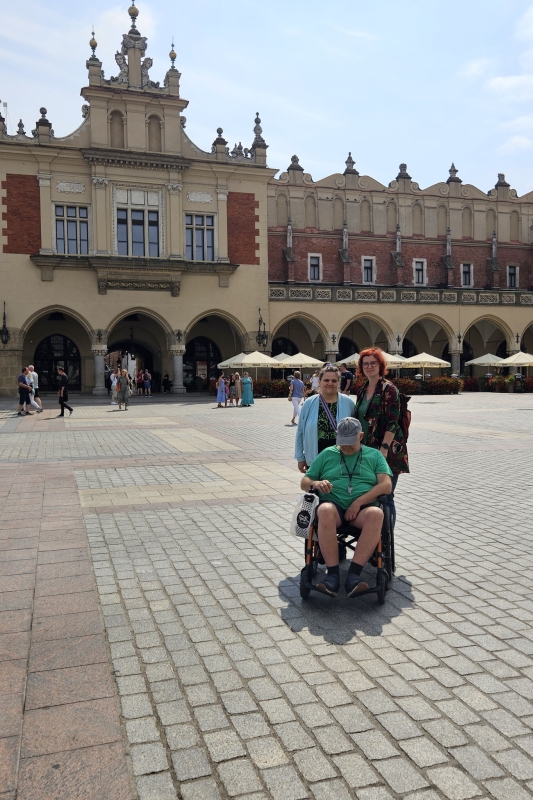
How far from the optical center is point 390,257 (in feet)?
135

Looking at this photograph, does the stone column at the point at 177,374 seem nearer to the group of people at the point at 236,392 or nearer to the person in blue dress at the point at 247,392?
the group of people at the point at 236,392

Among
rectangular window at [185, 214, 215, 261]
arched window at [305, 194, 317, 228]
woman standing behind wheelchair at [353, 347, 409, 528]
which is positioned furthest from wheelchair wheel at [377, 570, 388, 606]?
arched window at [305, 194, 317, 228]

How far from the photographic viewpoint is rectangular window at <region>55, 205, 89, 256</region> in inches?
1246

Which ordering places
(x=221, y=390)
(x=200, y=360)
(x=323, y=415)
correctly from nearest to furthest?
(x=323, y=415) < (x=221, y=390) < (x=200, y=360)

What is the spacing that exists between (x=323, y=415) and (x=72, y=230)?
96.6ft

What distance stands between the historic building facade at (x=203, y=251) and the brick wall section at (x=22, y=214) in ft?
0.20

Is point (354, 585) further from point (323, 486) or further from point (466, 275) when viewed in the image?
point (466, 275)

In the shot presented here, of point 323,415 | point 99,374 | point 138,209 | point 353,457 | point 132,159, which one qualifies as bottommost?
point 353,457

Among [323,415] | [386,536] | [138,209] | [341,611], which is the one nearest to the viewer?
[341,611]

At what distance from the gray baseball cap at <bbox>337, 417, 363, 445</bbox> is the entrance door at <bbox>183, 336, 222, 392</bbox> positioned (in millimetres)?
34197

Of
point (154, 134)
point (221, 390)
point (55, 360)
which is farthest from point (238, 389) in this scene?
point (154, 134)

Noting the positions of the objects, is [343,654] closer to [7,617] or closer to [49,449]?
[7,617]

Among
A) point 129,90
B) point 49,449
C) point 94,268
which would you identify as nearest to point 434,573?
point 49,449

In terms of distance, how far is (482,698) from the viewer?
3.24m
